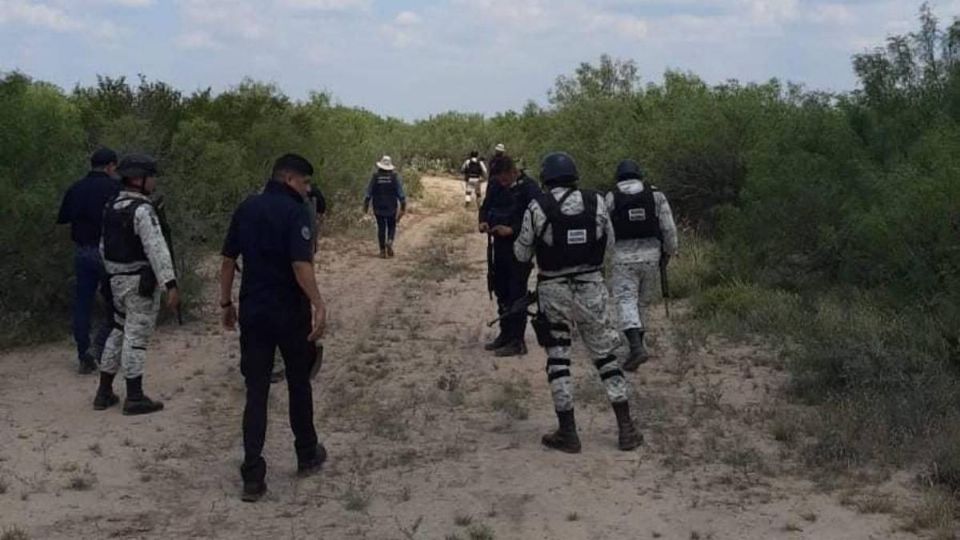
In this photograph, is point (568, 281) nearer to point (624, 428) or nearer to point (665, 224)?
point (624, 428)

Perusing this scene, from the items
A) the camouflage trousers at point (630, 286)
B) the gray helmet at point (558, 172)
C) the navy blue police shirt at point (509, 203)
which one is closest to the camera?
the gray helmet at point (558, 172)

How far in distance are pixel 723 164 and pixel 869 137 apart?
4829 millimetres

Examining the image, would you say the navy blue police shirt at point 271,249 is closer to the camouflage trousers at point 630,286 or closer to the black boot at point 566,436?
the black boot at point 566,436

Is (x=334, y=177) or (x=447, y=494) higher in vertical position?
(x=334, y=177)

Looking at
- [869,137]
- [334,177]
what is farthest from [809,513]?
[334,177]

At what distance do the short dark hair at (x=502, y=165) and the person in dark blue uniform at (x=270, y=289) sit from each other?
3849 millimetres

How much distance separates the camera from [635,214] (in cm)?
963

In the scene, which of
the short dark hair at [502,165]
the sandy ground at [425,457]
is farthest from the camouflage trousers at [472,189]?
the short dark hair at [502,165]

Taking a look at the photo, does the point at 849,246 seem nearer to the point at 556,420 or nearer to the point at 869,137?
the point at 869,137

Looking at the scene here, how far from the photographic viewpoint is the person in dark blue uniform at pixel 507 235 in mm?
10609

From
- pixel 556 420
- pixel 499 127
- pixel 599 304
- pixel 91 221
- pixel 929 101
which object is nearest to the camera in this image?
pixel 599 304

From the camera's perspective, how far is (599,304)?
7.76 metres

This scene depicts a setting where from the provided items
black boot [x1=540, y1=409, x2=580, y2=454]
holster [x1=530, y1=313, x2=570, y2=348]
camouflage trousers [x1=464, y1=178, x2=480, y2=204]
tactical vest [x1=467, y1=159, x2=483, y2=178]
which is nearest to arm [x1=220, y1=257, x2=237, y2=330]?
holster [x1=530, y1=313, x2=570, y2=348]

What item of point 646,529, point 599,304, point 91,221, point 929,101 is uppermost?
point 929,101
